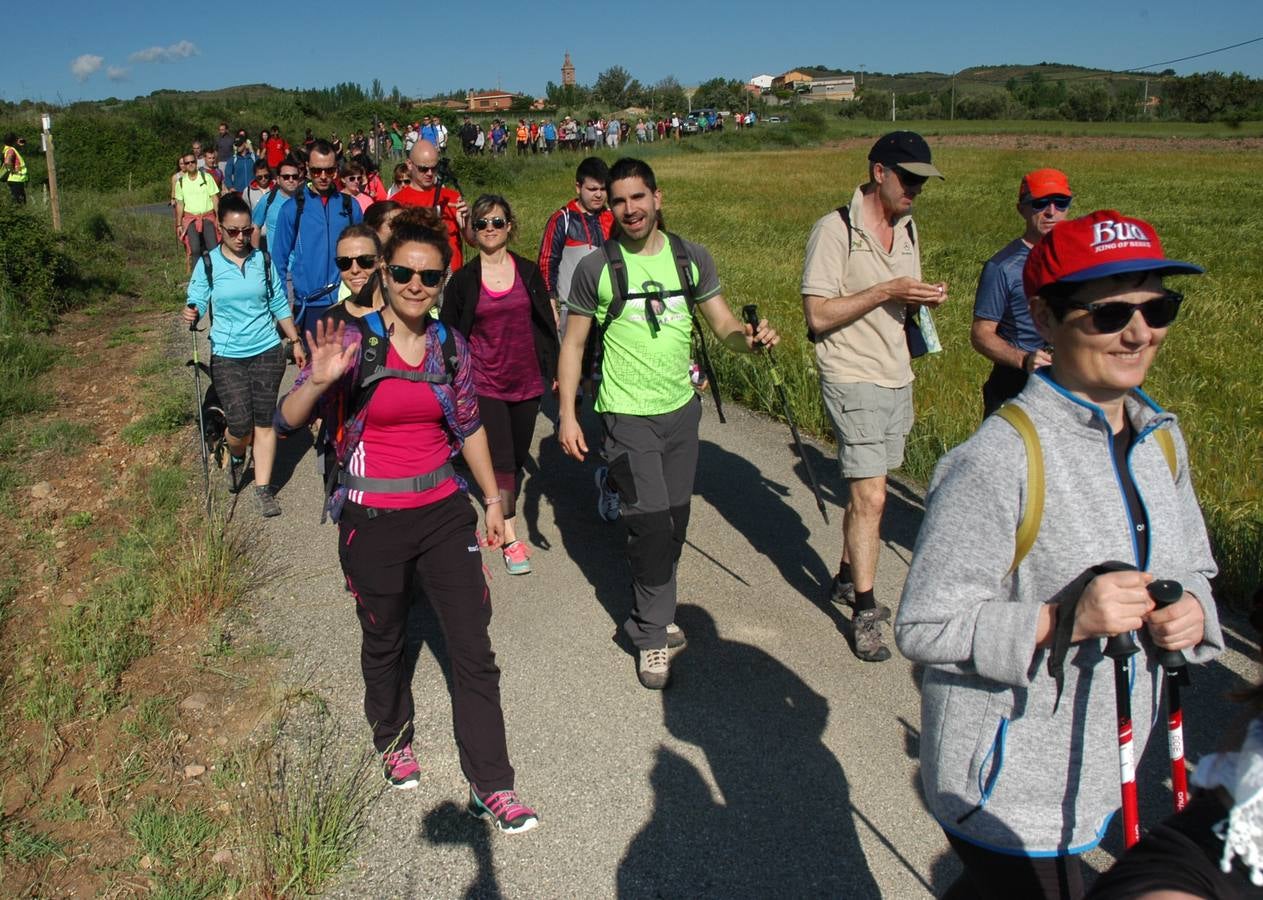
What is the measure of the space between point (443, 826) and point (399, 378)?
158cm

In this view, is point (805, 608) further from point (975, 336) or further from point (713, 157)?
point (713, 157)

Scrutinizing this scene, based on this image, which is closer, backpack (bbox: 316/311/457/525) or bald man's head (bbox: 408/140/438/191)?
backpack (bbox: 316/311/457/525)

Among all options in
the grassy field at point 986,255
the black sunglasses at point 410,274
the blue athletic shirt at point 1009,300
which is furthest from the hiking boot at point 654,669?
the grassy field at point 986,255

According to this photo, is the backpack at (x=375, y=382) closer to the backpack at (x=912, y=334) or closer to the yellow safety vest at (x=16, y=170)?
the backpack at (x=912, y=334)

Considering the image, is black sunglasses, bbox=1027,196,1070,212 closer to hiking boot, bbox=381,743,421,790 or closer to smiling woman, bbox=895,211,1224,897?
smiling woman, bbox=895,211,1224,897

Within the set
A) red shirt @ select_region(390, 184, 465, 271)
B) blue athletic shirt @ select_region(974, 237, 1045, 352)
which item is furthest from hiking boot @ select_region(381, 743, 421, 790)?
red shirt @ select_region(390, 184, 465, 271)

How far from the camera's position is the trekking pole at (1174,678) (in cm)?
172

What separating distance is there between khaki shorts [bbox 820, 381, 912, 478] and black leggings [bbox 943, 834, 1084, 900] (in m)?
2.68

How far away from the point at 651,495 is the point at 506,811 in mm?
1470

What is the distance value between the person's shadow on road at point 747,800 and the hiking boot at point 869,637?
35 centimetres

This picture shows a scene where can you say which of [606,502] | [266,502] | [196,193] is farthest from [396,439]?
[196,193]

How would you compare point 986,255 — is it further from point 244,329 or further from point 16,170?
point 16,170

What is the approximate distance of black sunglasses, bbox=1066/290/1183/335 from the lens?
186cm

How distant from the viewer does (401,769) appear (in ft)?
12.5
